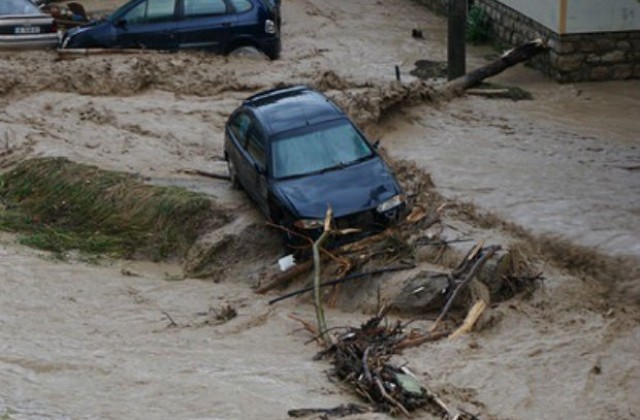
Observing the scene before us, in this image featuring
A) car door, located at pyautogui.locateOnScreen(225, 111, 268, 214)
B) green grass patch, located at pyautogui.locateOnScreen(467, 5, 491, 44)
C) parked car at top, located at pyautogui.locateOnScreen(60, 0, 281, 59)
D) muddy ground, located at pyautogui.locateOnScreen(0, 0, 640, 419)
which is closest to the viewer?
muddy ground, located at pyautogui.locateOnScreen(0, 0, 640, 419)

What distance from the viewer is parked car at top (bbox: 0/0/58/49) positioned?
2105 centimetres

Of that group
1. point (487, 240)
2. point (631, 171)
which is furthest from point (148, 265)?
point (631, 171)

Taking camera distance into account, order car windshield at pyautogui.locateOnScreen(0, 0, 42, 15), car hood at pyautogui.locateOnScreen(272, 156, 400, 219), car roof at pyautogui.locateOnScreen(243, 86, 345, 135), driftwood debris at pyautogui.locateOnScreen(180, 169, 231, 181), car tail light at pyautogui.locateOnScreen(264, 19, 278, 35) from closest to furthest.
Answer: car hood at pyautogui.locateOnScreen(272, 156, 400, 219), car roof at pyautogui.locateOnScreen(243, 86, 345, 135), driftwood debris at pyautogui.locateOnScreen(180, 169, 231, 181), car windshield at pyautogui.locateOnScreen(0, 0, 42, 15), car tail light at pyautogui.locateOnScreen(264, 19, 278, 35)

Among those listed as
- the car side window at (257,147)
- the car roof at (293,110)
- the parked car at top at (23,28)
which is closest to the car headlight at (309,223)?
the car side window at (257,147)

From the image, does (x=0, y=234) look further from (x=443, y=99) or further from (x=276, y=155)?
(x=443, y=99)

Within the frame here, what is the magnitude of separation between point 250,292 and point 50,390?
4.17 meters

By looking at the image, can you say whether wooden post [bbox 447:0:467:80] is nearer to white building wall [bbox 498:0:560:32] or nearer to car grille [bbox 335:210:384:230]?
white building wall [bbox 498:0:560:32]

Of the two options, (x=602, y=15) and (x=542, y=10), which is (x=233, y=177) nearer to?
(x=542, y=10)

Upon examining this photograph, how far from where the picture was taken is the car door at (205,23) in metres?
21.5

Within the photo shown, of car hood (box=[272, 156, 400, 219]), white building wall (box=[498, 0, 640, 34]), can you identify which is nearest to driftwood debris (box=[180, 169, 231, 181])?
car hood (box=[272, 156, 400, 219])

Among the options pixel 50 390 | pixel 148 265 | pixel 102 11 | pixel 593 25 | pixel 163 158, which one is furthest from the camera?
pixel 102 11

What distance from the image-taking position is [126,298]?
43.5ft

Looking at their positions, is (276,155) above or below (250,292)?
above

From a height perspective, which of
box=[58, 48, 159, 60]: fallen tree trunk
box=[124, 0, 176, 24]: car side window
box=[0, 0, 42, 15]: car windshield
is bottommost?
box=[58, 48, 159, 60]: fallen tree trunk
